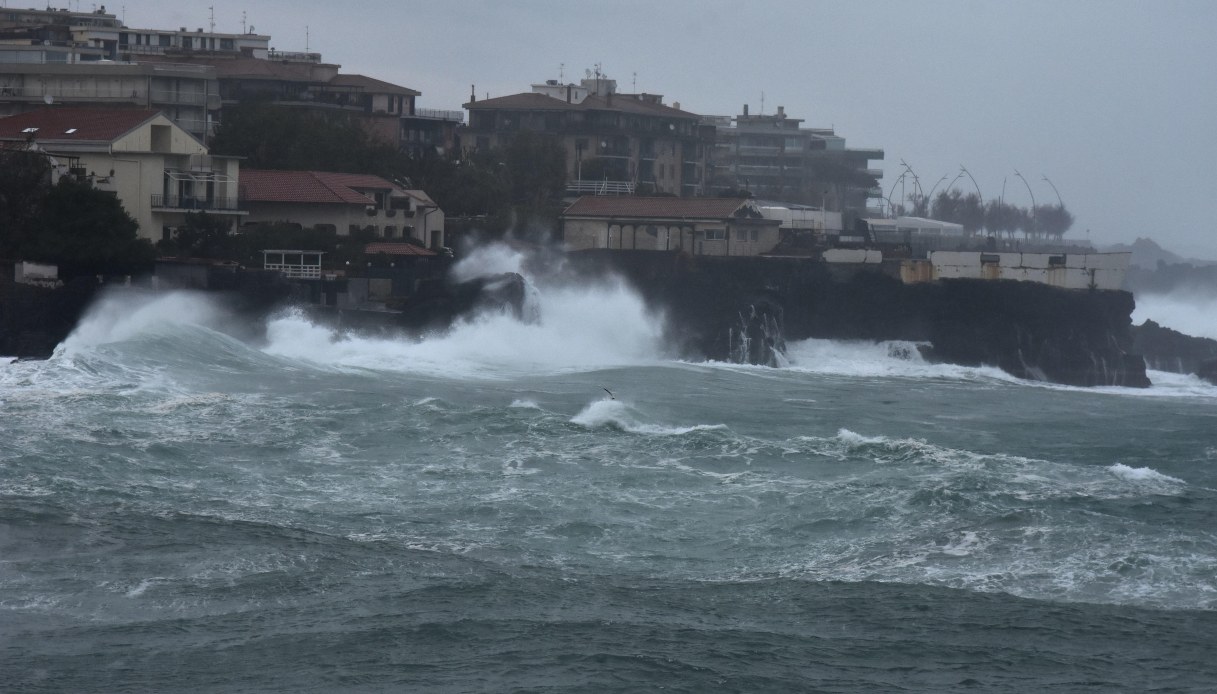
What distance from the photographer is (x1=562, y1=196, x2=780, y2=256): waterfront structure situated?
62.1 metres

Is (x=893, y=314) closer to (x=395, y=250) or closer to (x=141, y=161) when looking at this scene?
(x=395, y=250)

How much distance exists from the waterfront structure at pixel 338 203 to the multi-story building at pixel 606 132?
20.3m

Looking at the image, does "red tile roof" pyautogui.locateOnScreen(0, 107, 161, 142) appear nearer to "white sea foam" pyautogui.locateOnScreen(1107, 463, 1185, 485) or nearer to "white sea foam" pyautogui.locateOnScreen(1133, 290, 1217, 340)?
"white sea foam" pyautogui.locateOnScreen(1107, 463, 1185, 485)

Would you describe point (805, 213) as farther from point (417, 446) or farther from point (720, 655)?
point (720, 655)

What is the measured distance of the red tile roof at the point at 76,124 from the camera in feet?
Answer: 160

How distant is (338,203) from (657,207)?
48.6 ft

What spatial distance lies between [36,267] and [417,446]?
1867cm

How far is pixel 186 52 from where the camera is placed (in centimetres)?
8481

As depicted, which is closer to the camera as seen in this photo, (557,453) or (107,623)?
(107,623)

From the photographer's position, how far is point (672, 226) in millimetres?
62688

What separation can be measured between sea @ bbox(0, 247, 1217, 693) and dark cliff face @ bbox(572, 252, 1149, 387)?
15937 mm

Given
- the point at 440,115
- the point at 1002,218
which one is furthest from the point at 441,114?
the point at 1002,218

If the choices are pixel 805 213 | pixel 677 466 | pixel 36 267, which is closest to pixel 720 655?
pixel 677 466

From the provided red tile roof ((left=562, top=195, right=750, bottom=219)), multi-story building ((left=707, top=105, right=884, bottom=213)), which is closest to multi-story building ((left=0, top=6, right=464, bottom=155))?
red tile roof ((left=562, top=195, right=750, bottom=219))
